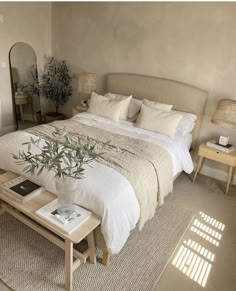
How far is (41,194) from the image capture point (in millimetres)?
2039

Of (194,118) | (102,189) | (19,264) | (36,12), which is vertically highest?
(36,12)

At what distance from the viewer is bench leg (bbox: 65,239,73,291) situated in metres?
1.67

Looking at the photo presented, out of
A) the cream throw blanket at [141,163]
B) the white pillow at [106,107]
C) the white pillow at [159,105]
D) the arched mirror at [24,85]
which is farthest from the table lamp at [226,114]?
the arched mirror at [24,85]

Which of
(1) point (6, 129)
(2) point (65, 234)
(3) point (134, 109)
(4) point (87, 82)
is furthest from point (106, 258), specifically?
(1) point (6, 129)

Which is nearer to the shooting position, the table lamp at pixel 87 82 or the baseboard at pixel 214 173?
the baseboard at pixel 214 173

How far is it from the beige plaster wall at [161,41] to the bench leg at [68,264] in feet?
Answer: 8.13

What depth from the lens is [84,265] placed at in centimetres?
198

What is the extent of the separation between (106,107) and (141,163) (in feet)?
4.72

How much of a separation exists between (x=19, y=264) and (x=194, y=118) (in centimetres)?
262

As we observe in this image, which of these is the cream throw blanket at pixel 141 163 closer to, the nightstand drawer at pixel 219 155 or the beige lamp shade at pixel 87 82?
the nightstand drawer at pixel 219 155

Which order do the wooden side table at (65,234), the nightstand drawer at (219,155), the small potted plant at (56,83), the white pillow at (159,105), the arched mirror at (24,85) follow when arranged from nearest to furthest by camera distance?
the wooden side table at (65,234)
the nightstand drawer at (219,155)
the white pillow at (159,105)
the arched mirror at (24,85)
the small potted plant at (56,83)

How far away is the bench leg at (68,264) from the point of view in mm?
1667

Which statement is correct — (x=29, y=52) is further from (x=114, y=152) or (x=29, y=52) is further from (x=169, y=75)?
(x=114, y=152)

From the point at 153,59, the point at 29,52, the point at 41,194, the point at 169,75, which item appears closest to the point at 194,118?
the point at 169,75
